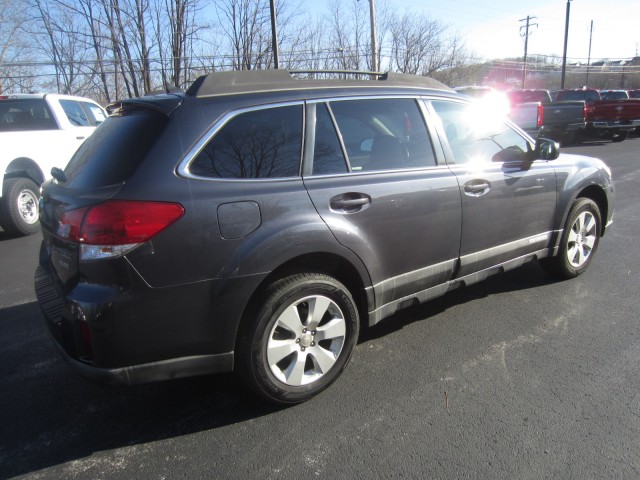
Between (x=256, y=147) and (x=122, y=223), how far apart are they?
2.67ft

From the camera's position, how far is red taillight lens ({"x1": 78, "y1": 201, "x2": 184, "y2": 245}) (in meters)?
2.21

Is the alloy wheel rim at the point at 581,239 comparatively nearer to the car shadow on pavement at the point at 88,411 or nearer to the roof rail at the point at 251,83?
the roof rail at the point at 251,83

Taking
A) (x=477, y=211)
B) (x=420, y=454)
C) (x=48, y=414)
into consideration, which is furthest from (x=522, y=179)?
(x=48, y=414)

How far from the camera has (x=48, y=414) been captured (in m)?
2.76

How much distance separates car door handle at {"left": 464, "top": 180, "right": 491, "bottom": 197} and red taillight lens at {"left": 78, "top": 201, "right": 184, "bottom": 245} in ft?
7.00

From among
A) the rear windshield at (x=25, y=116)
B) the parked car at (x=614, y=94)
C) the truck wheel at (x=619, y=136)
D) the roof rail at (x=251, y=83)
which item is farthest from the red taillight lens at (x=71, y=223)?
the parked car at (x=614, y=94)

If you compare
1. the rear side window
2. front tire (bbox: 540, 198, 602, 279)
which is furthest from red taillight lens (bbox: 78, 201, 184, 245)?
front tire (bbox: 540, 198, 602, 279)

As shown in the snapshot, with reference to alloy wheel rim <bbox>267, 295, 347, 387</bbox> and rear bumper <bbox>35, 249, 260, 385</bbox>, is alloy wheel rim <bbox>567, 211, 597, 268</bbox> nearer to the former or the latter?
alloy wheel rim <bbox>267, 295, 347, 387</bbox>

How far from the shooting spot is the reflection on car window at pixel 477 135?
3.54 m

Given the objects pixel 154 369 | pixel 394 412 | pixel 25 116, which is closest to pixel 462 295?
pixel 394 412

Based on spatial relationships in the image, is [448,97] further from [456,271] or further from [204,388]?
[204,388]

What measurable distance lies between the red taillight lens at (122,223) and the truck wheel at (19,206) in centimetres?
554

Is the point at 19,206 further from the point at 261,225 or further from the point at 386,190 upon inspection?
the point at 386,190

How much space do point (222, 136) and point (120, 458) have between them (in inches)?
67.1
